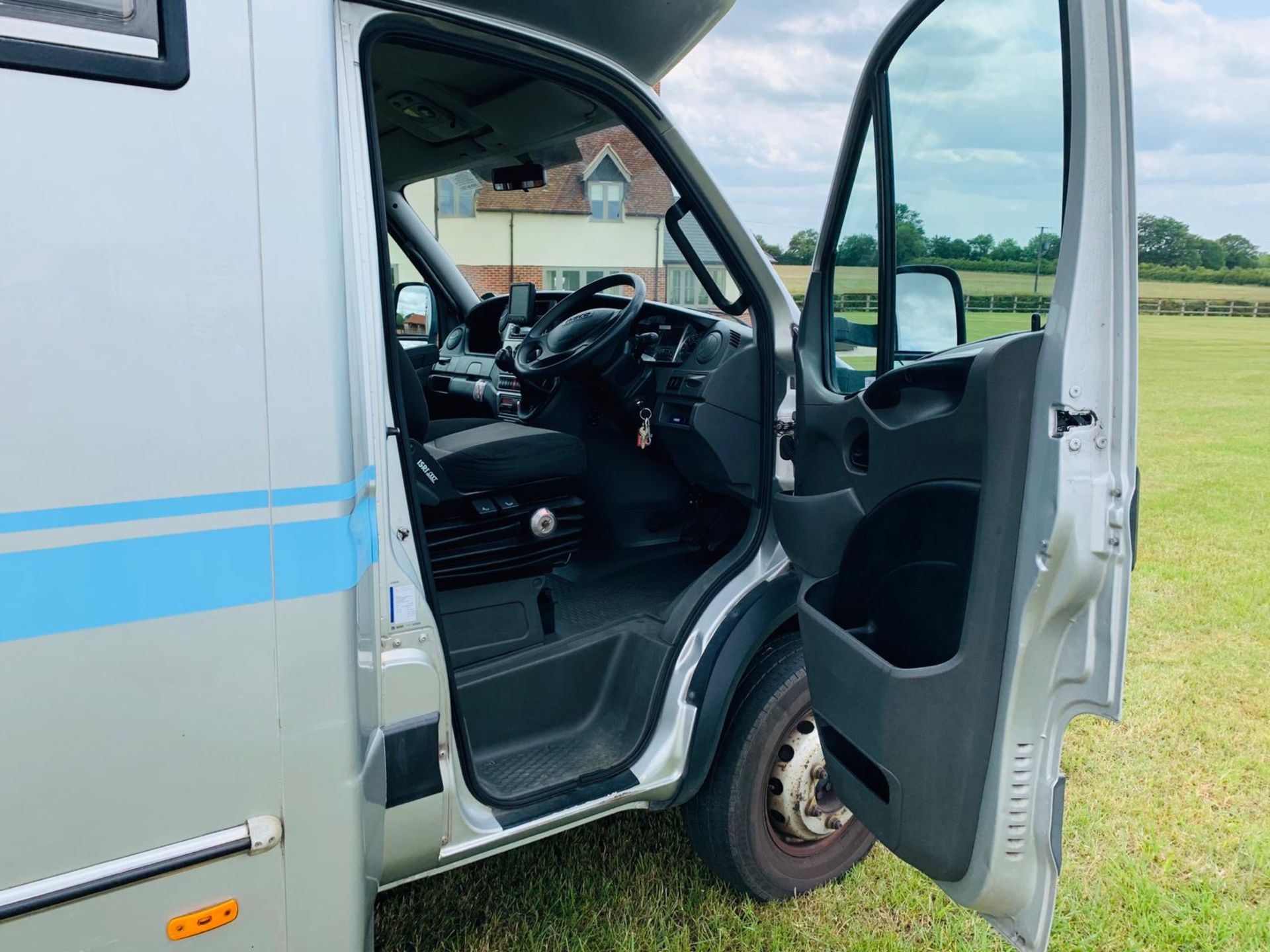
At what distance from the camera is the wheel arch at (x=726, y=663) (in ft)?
7.16

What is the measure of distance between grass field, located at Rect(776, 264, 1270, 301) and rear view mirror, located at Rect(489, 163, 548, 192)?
1101 mm

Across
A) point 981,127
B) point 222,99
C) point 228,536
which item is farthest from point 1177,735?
point 222,99

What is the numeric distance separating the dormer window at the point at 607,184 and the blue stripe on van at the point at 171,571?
1.62 metres

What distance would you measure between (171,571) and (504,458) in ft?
4.43

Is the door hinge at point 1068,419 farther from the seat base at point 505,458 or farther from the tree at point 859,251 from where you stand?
the seat base at point 505,458

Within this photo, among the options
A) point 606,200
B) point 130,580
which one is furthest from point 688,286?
point 130,580

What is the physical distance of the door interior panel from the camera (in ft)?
5.16

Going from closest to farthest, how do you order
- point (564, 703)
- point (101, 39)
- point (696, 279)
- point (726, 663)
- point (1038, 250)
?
1. point (101, 39)
2. point (1038, 250)
3. point (726, 663)
4. point (564, 703)
5. point (696, 279)

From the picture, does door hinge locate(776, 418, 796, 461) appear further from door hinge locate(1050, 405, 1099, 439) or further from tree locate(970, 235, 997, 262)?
door hinge locate(1050, 405, 1099, 439)

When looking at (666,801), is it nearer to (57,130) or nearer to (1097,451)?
(1097,451)

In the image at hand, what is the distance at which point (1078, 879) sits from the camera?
2.55 metres

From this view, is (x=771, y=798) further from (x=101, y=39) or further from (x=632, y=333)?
(x=101, y=39)

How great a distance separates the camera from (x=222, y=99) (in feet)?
4.12

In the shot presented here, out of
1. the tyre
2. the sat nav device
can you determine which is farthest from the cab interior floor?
the sat nav device
